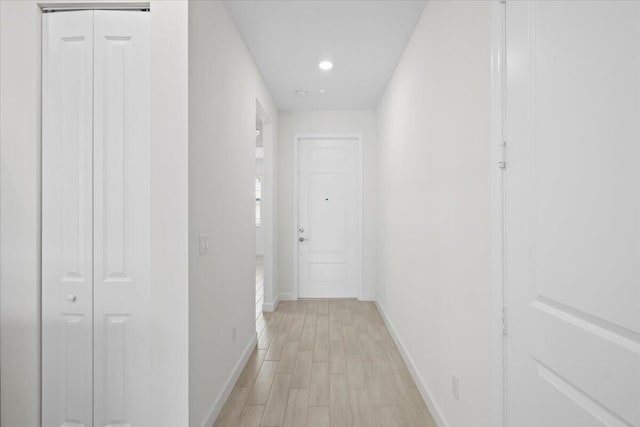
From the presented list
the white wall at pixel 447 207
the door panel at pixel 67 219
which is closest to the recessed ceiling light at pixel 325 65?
the white wall at pixel 447 207

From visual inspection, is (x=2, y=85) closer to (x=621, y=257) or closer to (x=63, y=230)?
(x=63, y=230)

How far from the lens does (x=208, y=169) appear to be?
193 cm

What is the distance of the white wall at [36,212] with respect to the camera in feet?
5.32

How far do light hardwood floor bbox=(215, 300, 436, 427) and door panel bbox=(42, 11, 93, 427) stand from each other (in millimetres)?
856

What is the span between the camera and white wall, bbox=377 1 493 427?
1.42 meters

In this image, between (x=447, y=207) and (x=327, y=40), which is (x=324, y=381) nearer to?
(x=447, y=207)

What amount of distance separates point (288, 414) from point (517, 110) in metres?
2.08

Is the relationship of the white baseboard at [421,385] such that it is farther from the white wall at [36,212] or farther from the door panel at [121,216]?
the door panel at [121,216]

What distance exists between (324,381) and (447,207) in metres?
1.60

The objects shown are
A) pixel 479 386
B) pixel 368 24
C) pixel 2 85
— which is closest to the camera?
pixel 479 386

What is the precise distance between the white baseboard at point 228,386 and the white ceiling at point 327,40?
2.67 m

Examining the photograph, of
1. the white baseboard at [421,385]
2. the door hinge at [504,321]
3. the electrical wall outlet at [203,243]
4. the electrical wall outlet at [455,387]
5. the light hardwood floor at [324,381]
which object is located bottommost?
the light hardwood floor at [324,381]

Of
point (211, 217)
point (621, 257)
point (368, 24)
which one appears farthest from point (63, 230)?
point (368, 24)

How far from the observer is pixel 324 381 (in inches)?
96.5
